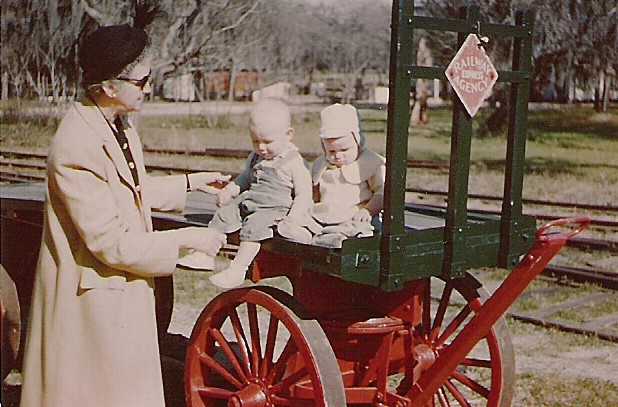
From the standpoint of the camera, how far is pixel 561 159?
1290 centimetres

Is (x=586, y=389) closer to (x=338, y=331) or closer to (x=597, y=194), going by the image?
(x=338, y=331)

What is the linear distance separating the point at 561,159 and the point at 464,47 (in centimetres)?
1019

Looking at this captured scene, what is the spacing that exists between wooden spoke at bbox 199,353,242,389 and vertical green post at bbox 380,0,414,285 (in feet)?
2.99

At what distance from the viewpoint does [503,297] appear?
3244 millimetres

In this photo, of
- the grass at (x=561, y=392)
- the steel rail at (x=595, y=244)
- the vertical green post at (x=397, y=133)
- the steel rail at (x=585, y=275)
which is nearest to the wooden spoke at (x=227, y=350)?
the vertical green post at (x=397, y=133)

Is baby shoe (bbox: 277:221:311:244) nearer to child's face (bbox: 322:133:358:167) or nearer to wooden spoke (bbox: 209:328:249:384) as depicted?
child's face (bbox: 322:133:358:167)

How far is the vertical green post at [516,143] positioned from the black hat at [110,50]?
149 centimetres

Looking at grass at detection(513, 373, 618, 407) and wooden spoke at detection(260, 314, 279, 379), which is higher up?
wooden spoke at detection(260, 314, 279, 379)

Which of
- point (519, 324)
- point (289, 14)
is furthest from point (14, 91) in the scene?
point (289, 14)

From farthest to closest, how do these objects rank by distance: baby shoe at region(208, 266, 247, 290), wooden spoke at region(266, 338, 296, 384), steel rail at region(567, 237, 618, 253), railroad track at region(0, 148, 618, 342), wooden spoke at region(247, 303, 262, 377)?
steel rail at region(567, 237, 618, 253), railroad track at region(0, 148, 618, 342), wooden spoke at region(247, 303, 262, 377), wooden spoke at region(266, 338, 296, 384), baby shoe at region(208, 266, 247, 290)

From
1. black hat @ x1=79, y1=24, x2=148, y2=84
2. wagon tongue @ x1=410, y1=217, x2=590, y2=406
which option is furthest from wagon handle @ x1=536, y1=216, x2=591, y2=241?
black hat @ x1=79, y1=24, x2=148, y2=84

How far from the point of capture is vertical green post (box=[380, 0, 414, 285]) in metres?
3.01

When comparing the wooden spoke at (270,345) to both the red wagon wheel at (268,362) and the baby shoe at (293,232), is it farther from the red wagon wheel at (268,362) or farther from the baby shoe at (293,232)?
the baby shoe at (293,232)

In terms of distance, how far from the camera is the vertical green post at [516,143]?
11.3 feet
